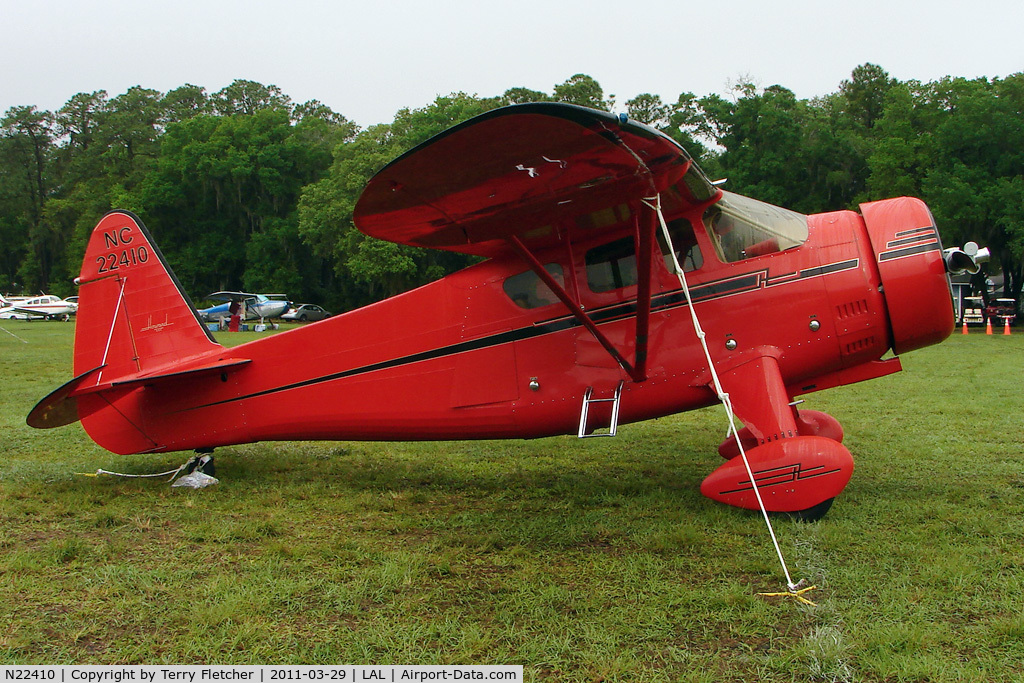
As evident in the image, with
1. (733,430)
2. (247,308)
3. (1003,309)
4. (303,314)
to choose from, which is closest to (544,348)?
(733,430)

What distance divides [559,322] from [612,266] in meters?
0.67

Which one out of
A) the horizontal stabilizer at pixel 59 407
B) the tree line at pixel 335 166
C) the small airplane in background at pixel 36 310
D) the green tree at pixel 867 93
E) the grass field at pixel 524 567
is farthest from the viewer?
the green tree at pixel 867 93

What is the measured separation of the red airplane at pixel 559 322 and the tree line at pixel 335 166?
108ft

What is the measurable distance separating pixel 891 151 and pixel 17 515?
41902 millimetres

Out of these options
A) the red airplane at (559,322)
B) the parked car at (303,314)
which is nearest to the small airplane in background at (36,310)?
the parked car at (303,314)

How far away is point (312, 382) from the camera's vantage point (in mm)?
6965

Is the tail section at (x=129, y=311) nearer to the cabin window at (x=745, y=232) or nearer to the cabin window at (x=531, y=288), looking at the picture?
the cabin window at (x=531, y=288)

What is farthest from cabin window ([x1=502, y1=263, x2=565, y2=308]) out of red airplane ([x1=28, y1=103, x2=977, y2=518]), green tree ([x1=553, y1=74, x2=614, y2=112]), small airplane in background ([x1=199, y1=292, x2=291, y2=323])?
green tree ([x1=553, y1=74, x2=614, y2=112])

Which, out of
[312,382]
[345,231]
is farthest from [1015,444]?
[345,231]

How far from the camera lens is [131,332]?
7.41 meters

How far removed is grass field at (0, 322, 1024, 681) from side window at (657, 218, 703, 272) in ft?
6.71

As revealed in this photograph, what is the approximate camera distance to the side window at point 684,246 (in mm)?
6051

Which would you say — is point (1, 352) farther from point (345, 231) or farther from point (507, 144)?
point (345, 231)

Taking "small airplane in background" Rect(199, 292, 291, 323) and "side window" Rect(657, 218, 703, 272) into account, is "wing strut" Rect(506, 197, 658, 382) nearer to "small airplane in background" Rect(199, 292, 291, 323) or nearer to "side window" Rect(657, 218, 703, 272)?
"side window" Rect(657, 218, 703, 272)
